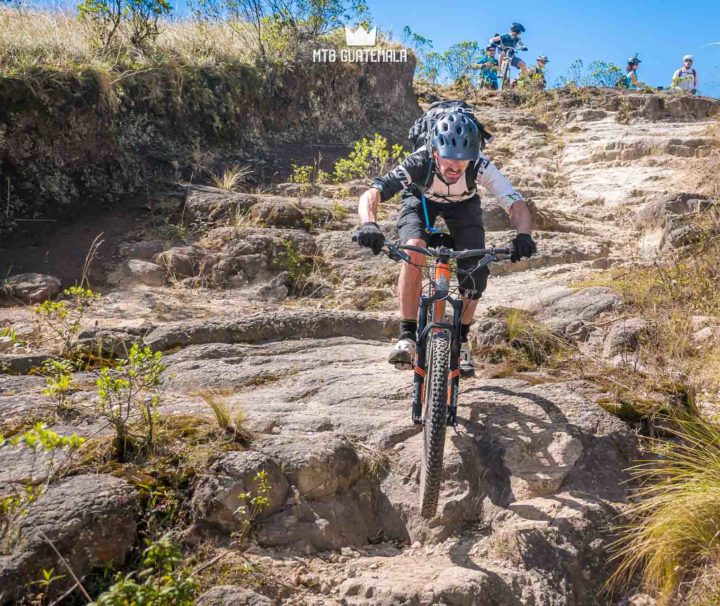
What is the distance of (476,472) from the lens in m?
3.50

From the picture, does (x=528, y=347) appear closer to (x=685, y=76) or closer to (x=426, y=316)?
(x=426, y=316)

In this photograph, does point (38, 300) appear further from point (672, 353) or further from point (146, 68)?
point (672, 353)

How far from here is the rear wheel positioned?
9.62ft

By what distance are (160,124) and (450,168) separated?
640 cm

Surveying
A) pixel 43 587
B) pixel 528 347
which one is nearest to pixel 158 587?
pixel 43 587

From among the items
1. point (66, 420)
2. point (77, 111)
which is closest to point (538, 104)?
point (77, 111)

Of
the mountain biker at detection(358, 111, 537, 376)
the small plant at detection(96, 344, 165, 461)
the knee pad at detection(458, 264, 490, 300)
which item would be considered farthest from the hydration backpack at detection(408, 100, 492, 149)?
the small plant at detection(96, 344, 165, 461)

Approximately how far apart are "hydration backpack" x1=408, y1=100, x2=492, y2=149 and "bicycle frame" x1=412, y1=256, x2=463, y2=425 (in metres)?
1.04

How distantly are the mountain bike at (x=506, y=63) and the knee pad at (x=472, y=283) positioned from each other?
15.5 metres

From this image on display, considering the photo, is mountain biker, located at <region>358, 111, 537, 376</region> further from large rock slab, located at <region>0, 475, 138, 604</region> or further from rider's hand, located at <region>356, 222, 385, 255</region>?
large rock slab, located at <region>0, 475, 138, 604</region>

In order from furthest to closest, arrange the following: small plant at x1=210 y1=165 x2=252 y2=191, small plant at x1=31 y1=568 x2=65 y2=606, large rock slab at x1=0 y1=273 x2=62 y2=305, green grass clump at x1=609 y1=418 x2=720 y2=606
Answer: small plant at x1=210 y1=165 x2=252 y2=191, large rock slab at x1=0 y1=273 x2=62 y2=305, green grass clump at x1=609 y1=418 x2=720 y2=606, small plant at x1=31 y1=568 x2=65 y2=606

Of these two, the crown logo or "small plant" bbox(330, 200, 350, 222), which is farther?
the crown logo

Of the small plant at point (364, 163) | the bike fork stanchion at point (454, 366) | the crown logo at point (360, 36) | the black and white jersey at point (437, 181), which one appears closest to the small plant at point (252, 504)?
the bike fork stanchion at point (454, 366)

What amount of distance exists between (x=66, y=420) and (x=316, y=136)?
893 cm
